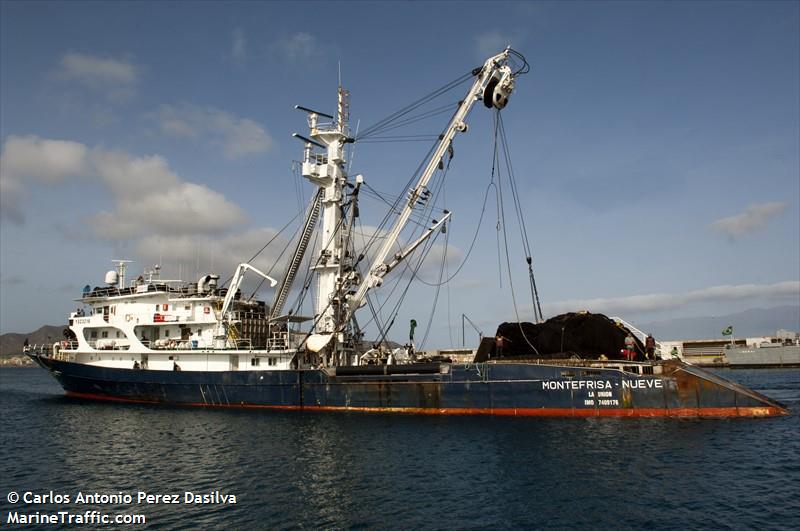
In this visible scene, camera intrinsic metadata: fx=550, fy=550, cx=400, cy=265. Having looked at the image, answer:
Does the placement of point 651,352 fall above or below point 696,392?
above

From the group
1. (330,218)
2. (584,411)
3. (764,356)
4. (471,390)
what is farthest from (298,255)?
(764,356)

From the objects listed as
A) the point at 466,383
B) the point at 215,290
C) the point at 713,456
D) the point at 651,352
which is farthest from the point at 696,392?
the point at 215,290

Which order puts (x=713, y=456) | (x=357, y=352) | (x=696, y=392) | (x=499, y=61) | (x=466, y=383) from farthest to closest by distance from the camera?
(x=357, y=352) < (x=499, y=61) < (x=466, y=383) < (x=696, y=392) < (x=713, y=456)

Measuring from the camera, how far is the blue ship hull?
28859mm

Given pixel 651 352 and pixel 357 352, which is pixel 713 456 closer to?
pixel 651 352

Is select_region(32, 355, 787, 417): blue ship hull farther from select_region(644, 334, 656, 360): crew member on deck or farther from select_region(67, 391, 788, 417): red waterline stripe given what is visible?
select_region(644, 334, 656, 360): crew member on deck

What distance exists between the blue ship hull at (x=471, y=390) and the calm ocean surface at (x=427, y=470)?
4.69 ft

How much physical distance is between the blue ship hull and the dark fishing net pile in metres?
1.79

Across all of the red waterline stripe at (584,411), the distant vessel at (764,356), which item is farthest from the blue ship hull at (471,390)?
the distant vessel at (764,356)

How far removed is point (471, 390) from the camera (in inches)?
1247

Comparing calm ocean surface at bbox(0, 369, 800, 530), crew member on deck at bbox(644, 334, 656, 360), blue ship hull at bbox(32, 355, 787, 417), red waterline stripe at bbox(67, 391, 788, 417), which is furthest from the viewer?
crew member on deck at bbox(644, 334, 656, 360)

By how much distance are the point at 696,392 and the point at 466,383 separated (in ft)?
39.5

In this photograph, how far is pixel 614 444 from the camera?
23141 millimetres

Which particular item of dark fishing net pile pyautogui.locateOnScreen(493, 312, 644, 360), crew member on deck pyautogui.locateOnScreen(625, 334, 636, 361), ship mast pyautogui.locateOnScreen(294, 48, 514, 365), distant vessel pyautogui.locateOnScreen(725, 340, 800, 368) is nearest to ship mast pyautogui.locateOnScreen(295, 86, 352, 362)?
ship mast pyautogui.locateOnScreen(294, 48, 514, 365)
